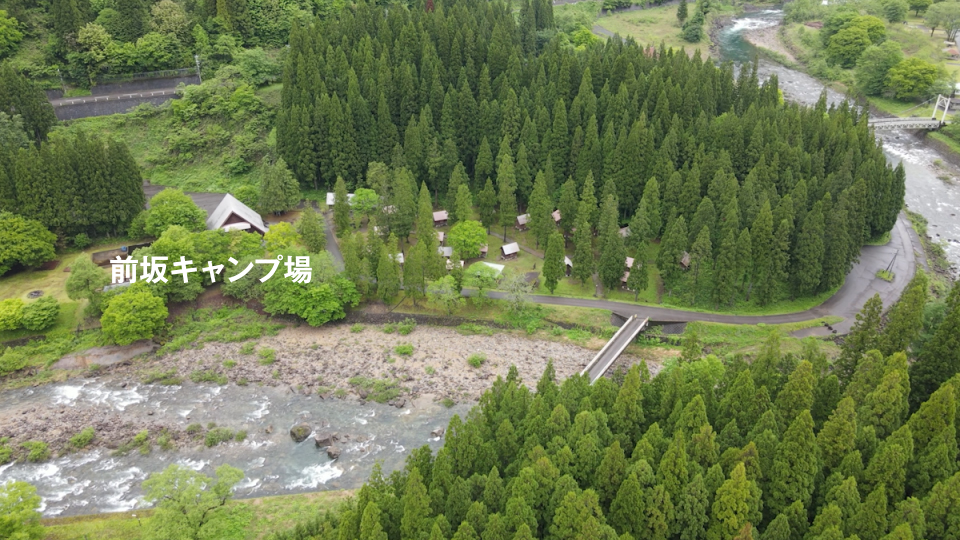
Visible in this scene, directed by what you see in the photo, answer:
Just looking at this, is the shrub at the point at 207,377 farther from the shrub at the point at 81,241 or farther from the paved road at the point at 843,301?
the paved road at the point at 843,301

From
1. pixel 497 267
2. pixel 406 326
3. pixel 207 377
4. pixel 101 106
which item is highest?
pixel 101 106

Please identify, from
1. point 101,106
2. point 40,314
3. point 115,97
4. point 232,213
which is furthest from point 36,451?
point 115,97

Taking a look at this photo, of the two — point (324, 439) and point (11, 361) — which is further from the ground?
point (11, 361)

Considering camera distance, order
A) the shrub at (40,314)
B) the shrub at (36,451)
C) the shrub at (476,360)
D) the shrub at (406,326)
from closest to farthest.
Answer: the shrub at (36,451) → the shrub at (476,360) → the shrub at (40,314) → the shrub at (406,326)

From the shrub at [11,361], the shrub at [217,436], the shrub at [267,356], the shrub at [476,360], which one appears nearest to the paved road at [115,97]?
the shrub at [11,361]

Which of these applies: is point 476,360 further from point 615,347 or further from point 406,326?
point 615,347

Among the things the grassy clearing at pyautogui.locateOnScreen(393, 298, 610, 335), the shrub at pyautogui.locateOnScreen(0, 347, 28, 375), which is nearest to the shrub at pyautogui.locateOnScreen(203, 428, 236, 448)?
the shrub at pyautogui.locateOnScreen(0, 347, 28, 375)

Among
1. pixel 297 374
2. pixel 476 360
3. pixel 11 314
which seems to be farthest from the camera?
pixel 476 360
